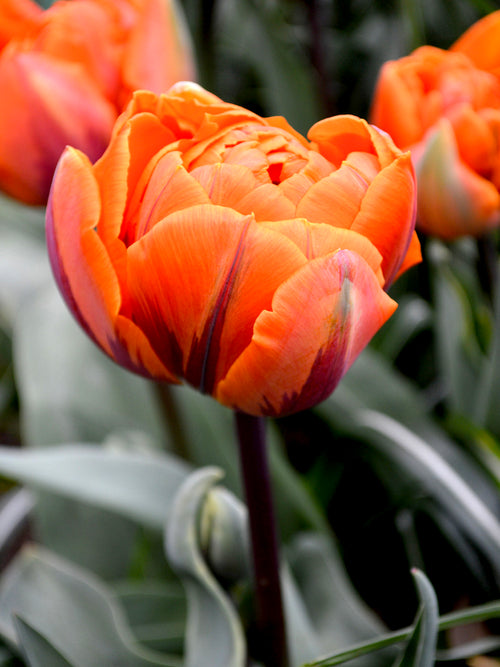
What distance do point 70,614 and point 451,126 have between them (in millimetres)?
299

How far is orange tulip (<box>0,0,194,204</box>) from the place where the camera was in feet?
1.14

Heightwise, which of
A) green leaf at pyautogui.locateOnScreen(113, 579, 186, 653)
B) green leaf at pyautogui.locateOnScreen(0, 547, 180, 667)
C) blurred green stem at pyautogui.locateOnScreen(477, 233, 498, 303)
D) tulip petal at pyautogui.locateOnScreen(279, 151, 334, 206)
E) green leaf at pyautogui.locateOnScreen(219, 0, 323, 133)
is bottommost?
green leaf at pyautogui.locateOnScreen(113, 579, 186, 653)

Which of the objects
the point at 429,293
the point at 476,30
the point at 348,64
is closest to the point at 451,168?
the point at 476,30

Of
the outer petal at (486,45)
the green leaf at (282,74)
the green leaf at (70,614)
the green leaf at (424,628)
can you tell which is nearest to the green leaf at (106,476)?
the green leaf at (70,614)

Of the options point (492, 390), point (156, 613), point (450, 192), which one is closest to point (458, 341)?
point (492, 390)

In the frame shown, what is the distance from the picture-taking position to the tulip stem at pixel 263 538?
0.25 m

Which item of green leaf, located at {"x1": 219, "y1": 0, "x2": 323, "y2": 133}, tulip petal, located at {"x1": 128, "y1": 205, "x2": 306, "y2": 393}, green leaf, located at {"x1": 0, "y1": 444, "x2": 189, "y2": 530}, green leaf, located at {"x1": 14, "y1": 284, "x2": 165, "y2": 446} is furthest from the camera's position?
green leaf, located at {"x1": 219, "y1": 0, "x2": 323, "y2": 133}

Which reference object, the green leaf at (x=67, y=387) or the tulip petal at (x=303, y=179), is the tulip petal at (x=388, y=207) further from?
the green leaf at (x=67, y=387)

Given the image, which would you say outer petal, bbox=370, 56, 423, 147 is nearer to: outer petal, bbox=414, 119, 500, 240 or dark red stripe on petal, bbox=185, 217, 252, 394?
outer petal, bbox=414, 119, 500, 240

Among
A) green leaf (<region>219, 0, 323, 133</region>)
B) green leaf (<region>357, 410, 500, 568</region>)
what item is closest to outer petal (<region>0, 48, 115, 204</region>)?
green leaf (<region>357, 410, 500, 568</region>)

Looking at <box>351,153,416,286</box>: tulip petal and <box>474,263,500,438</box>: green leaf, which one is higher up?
<box>351,153,416,286</box>: tulip petal

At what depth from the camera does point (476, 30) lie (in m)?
0.39

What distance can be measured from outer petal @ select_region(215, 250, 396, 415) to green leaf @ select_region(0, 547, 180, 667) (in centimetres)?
18

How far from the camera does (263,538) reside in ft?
0.87
